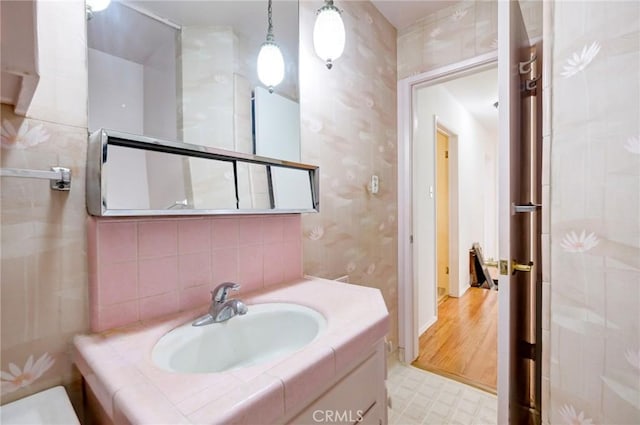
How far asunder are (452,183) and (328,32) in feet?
9.04

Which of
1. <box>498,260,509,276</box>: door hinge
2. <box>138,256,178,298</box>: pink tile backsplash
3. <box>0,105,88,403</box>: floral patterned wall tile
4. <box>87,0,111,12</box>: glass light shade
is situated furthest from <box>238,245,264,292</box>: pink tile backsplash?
<box>498,260,509,276</box>: door hinge

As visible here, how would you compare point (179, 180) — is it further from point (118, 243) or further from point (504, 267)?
point (504, 267)

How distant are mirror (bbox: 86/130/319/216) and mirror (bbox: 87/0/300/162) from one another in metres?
0.06

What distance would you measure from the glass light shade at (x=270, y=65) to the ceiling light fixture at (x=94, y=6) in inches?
20.3

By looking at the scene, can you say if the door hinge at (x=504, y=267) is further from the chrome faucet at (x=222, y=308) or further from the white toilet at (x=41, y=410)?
the white toilet at (x=41, y=410)

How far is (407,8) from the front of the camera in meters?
1.81

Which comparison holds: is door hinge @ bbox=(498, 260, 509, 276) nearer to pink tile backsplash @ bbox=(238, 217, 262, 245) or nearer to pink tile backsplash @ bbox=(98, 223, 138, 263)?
pink tile backsplash @ bbox=(238, 217, 262, 245)

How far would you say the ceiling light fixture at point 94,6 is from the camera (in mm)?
742

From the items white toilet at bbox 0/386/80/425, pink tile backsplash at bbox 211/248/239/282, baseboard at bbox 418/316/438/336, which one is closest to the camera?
white toilet at bbox 0/386/80/425

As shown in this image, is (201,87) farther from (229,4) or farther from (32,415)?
(32,415)

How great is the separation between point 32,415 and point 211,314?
1.24 ft

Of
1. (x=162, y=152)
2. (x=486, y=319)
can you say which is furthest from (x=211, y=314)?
(x=486, y=319)

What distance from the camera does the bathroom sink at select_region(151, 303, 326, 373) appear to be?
73 centimetres

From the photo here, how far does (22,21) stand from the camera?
42cm
